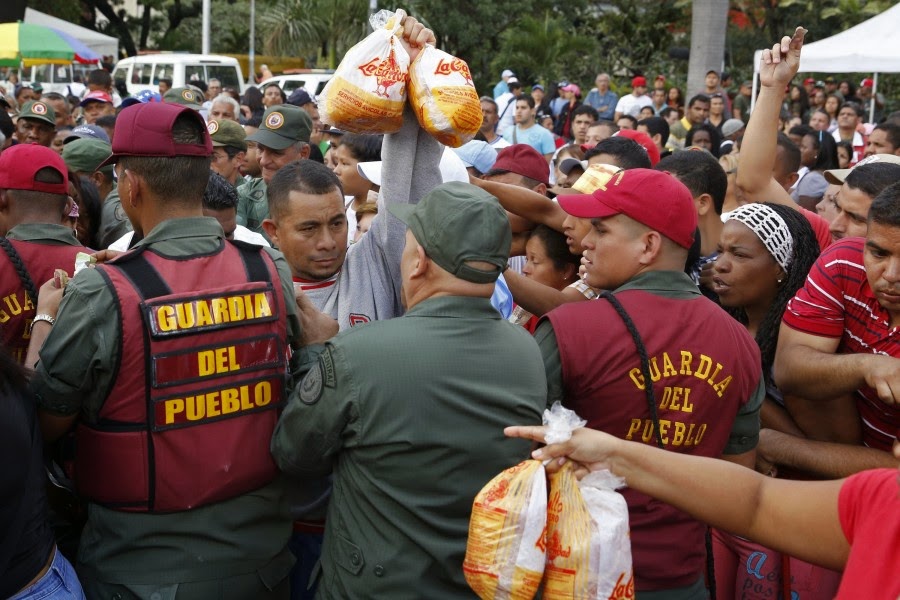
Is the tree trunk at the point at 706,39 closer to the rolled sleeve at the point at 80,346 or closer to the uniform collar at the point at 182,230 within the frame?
the uniform collar at the point at 182,230

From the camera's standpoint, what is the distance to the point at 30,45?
17594mm

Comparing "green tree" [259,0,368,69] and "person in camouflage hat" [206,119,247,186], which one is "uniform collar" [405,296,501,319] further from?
"green tree" [259,0,368,69]

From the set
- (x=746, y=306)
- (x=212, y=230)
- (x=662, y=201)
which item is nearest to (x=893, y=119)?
(x=746, y=306)

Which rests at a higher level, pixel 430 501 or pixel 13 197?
pixel 13 197

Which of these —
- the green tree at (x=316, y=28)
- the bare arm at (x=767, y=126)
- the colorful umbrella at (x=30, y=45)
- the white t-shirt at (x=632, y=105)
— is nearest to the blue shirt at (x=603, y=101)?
the white t-shirt at (x=632, y=105)

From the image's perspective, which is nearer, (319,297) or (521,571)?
(521,571)

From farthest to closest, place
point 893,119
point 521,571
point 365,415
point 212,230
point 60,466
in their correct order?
point 893,119 < point 60,466 < point 212,230 < point 365,415 < point 521,571

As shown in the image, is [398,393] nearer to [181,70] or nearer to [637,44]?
[181,70]

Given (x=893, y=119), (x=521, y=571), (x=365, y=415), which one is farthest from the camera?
(x=893, y=119)

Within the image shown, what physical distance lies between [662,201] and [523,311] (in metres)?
1.24

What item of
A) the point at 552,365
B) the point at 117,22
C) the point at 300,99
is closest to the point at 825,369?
the point at 552,365

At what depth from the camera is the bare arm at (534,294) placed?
12.2 feet

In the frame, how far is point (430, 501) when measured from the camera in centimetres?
257

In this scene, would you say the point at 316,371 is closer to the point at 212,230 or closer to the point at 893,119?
the point at 212,230
